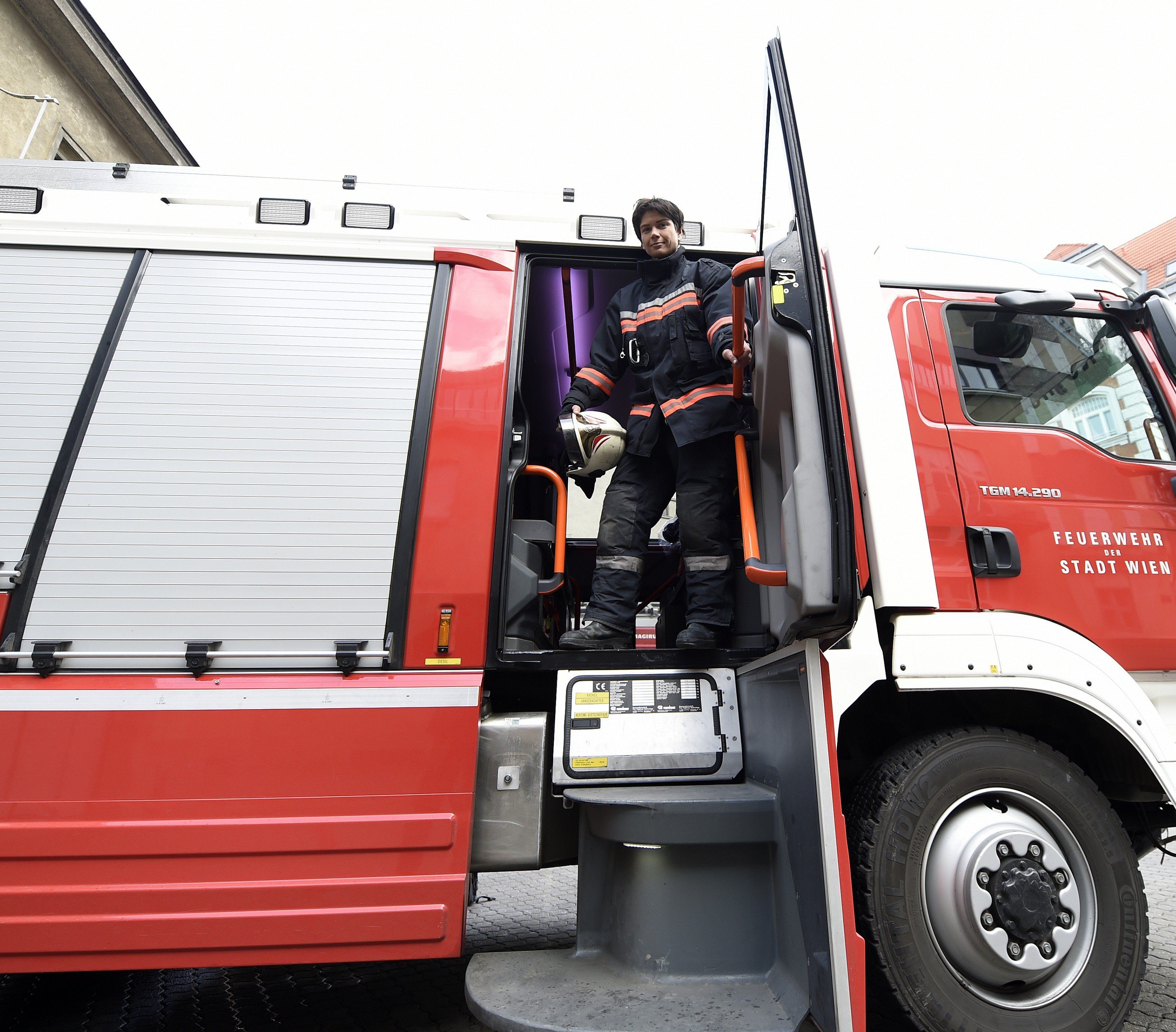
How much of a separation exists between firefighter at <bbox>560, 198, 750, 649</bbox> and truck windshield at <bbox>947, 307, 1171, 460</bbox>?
0.80m

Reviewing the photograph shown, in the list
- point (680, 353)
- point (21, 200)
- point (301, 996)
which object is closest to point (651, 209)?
point (680, 353)

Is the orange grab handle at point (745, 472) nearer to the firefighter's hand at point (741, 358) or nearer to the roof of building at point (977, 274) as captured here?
the firefighter's hand at point (741, 358)

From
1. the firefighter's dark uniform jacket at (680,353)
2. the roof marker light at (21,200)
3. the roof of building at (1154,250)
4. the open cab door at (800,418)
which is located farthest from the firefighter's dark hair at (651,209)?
the roof of building at (1154,250)

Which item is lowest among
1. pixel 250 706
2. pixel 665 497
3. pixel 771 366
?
pixel 250 706

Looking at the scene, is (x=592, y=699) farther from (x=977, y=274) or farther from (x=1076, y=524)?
(x=977, y=274)

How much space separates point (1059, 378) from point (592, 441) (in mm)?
1724

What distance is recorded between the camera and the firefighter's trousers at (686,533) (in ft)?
8.35

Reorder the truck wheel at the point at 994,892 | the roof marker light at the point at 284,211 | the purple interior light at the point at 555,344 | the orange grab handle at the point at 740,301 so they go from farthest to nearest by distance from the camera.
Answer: the purple interior light at the point at 555,344
the roof marker light at the point at 284,211
the orange grab handle at the point at 740,301
the truck wheel at the point at 994,892

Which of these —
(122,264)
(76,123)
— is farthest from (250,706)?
(76,123)

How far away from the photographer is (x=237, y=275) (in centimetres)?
244

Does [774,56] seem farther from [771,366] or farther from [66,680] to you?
[66,680]

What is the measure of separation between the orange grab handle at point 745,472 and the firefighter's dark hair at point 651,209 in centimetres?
40

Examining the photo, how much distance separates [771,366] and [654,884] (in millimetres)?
1613

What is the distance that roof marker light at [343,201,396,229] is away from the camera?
2.53m
